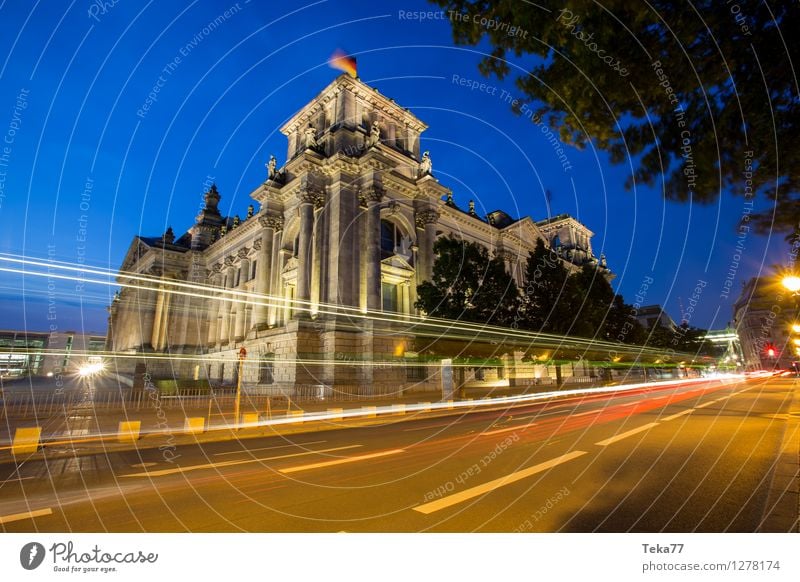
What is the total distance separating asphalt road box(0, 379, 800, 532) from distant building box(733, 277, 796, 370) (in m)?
5.52

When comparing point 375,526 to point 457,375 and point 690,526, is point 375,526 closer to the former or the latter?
point 690,526

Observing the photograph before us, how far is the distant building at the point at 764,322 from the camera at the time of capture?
14328mm

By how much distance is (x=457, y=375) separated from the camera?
3356cm

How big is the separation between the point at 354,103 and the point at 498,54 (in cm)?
3779

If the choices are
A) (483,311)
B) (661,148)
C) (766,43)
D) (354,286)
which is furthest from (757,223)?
(354,286)

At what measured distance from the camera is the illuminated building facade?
98.2 feet

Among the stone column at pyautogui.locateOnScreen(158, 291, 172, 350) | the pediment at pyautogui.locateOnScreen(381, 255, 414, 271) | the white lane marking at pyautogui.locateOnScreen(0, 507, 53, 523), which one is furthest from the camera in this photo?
the stone column at pyautogui.locateOnScreen(158, 291, 172, 350)

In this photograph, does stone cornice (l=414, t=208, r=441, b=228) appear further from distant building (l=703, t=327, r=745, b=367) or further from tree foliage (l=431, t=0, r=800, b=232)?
distant building (l=703, t=327, r=745, b=367)

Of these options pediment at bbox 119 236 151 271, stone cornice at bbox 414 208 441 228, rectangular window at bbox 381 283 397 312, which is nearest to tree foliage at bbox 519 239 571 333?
stone cornice at bbox 414 208 441 228

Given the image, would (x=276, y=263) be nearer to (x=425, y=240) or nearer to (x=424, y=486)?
(x=425, y=240)

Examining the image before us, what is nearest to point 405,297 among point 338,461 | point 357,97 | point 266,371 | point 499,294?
point 499,294

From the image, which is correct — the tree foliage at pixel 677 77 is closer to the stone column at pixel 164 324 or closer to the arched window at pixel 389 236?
the arched window at pixel 389 236

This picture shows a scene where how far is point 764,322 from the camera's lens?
49.0 ft
